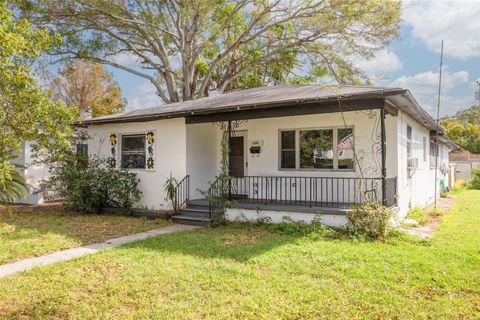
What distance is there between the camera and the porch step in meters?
9.40

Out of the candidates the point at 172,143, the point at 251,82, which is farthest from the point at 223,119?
the point at 251,82

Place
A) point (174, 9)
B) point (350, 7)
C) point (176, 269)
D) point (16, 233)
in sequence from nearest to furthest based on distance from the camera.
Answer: point (176, 269) < point (16, 233) < point (350, 7) < point (174, 9)

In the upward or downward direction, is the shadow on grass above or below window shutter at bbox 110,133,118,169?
below

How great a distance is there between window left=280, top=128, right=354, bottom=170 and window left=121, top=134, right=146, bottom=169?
4.68 meters

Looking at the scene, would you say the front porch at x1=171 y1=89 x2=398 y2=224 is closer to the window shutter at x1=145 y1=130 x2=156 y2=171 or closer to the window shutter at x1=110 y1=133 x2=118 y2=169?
the window shutter at x1=145 y1=130 x2=156 y2=171

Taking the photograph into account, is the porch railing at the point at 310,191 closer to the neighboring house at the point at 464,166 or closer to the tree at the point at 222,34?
the tree at the point at 222,34

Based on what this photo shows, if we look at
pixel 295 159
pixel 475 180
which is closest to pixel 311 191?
pixel 295 159

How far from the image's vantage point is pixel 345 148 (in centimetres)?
969

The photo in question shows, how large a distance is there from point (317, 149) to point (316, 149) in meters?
0.03

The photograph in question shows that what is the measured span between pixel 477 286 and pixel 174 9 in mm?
18296

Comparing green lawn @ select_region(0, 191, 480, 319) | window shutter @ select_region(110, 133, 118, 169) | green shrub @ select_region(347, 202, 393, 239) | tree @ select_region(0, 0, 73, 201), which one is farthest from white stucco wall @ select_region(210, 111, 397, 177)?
tree @ select_region(0, 0, 73, 201)

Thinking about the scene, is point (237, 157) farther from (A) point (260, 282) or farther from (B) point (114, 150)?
(A) point (260, 282)

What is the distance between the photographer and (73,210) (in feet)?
38.8

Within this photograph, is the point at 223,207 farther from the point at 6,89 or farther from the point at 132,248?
the point at 6,89
